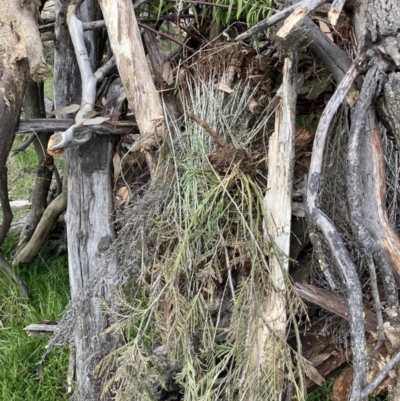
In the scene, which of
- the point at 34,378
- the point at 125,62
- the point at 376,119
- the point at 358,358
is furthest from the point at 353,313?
the point at 34,378

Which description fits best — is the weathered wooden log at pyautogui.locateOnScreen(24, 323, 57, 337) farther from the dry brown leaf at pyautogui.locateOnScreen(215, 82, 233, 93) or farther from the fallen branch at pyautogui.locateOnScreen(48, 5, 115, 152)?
the dry brown leaf at pyautogui.locateOnScreen(215, 82, 233, 93)

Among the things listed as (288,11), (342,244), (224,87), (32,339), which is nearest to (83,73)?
(224,87)

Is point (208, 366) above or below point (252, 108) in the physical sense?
below

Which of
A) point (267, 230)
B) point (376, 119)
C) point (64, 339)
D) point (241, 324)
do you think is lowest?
point (64, 339)

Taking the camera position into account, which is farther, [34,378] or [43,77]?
[34,378]

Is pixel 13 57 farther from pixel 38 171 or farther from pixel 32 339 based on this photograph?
pixel 32 339

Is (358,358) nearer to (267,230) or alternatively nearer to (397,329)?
(397,329)

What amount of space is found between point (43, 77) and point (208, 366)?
124 cm

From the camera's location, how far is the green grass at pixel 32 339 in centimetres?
279

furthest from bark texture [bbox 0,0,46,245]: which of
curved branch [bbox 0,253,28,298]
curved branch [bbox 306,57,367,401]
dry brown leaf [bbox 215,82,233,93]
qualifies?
curved branch [bbox 0,253,28,298]

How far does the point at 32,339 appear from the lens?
9.76ft

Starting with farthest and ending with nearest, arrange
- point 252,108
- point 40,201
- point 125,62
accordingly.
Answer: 1. point 40,201
2. point 252,108
3. point 125,62

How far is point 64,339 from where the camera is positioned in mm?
2332

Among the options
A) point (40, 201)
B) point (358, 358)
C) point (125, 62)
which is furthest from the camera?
point (40, 201)
